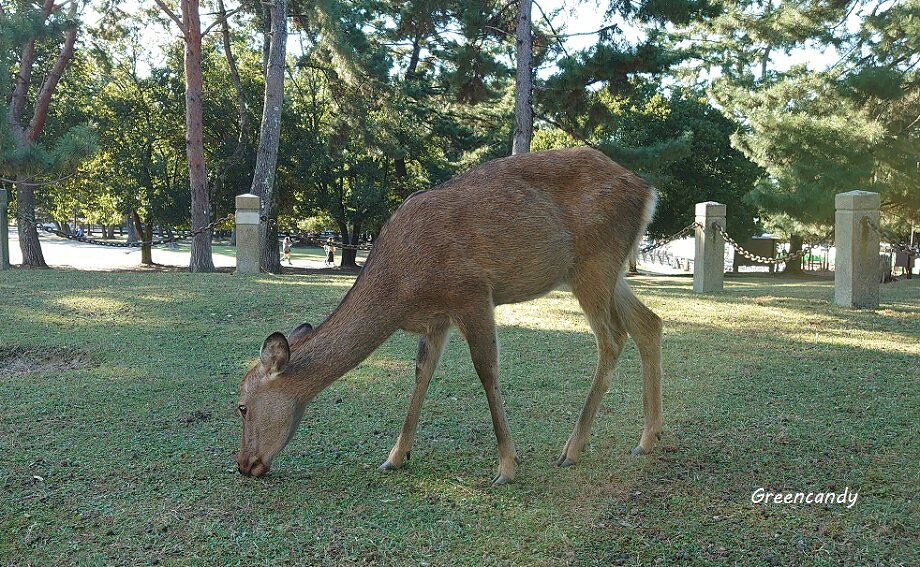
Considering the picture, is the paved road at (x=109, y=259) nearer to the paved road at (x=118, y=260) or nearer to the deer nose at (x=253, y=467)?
the paved road at (x=118, y=260)

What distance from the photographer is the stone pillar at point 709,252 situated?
41.0 ft

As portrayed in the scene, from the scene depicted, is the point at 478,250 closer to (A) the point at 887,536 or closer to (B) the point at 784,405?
(A) the point at 887,536

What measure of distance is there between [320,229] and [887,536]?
1397 inches

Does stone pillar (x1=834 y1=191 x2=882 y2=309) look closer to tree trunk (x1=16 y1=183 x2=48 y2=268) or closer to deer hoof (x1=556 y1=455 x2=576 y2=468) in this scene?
deer hoof (x1=556 y1=455 x2=576 y2=468)

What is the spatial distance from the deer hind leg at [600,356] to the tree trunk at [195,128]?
50.7ft

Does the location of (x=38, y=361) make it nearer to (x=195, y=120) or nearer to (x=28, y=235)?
(x=195, y=120)

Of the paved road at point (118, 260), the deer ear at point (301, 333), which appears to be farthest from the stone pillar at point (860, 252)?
the paved road at point (118, 260)

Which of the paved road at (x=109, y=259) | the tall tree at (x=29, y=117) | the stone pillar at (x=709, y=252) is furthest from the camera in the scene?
the paved road at (x=109, y=259)

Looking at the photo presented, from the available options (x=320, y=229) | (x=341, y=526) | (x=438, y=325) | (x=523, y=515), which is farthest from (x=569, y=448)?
(x=320, y=229)

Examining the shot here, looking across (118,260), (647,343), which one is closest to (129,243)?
(647,343)

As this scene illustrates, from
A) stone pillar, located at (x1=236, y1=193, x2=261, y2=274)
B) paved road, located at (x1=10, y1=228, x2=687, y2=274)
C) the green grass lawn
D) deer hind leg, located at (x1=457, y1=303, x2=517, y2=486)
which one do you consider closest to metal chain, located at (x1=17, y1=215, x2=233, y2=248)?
stone pillar, located at (x1=236, y1=193, x2=261, y2=274)

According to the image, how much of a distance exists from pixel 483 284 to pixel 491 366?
45cm

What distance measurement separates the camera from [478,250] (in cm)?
391

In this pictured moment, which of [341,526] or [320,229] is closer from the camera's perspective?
[341,526]
